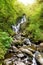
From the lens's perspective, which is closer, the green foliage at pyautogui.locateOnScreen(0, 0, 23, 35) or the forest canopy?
the forest canopy

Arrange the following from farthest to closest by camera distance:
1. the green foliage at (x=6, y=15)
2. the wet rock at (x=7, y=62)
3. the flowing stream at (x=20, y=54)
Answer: the green foliage at (x=6, y=15) → the flowing stream at (x=20, y=54) → the wet rock at (x=7, y=62)

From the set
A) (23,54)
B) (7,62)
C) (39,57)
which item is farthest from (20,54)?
(7,62)

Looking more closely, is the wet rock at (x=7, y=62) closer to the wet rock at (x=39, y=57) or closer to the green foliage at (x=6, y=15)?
the wet rock at (x=39, y=57)

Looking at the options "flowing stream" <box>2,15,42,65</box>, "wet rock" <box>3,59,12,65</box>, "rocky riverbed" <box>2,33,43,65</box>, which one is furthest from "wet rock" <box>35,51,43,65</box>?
"wet rock" <box>3,59,12,65</box>

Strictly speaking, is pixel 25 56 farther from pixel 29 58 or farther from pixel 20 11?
pixel 20 11

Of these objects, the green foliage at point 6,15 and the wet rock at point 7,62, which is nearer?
the wet rock at point 7,62

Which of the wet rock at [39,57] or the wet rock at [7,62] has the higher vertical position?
the wet rock at [39,57]

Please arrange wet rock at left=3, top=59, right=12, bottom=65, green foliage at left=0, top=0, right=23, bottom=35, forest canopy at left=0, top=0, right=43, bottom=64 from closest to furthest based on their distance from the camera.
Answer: wet rock at left=3, top=59, right=12, bottom=65
forest canopy at left=0, top=0, right=43, bottom=64
green foliage at left=0, top=0, right=23, bottom=35

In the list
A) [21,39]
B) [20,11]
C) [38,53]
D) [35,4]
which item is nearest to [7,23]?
[21,39]

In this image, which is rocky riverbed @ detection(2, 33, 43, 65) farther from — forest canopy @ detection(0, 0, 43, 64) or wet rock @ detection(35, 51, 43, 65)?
forest canopy @ detection(0, 0, 43, 64)

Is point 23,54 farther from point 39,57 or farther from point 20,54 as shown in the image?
point 39,57

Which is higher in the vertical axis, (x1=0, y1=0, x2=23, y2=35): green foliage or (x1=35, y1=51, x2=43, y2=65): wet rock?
(x1=0, y1=0, x2=23, y2=35): green foliage

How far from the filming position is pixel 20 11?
947 inches

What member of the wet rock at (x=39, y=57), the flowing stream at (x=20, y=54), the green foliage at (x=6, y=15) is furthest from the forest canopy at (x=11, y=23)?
the wet rock at (x=39, y=57)
